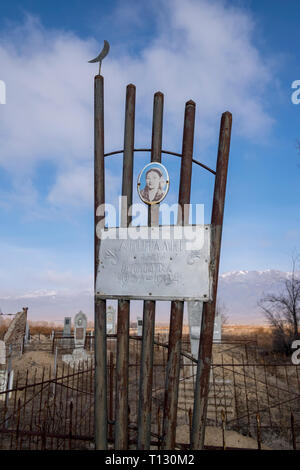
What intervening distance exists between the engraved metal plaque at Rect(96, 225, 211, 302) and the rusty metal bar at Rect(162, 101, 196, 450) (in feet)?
0.49

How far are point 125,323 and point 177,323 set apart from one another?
49 centimetres

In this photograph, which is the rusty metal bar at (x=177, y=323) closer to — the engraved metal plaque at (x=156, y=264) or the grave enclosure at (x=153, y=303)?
A: the grave enclosure at (x=153, y=303)

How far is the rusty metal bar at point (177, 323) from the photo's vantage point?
298 cm

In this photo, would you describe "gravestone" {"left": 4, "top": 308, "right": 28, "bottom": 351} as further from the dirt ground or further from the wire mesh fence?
the dirt ground

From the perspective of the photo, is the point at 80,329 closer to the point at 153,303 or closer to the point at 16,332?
the point at 16,332

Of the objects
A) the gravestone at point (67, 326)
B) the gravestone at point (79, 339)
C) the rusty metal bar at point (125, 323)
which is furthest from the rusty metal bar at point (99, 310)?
the gravestone at point (67, 326)

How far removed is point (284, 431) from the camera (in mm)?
8023

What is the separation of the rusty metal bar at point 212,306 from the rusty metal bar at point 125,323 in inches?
25.6

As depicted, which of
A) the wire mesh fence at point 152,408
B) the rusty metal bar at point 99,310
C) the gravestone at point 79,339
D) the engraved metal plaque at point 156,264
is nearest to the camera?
the engraved metal plaque at point 156,264

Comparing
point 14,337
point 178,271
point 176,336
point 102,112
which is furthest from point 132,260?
point 14,337

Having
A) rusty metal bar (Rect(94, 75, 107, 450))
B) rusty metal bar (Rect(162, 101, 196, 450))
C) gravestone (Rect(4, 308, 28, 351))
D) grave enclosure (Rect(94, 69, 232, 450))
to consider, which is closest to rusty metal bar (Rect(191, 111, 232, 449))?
grave enclosure (Rect(94, 69, 232, 450))

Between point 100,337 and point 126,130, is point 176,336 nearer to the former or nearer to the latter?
point 100,337
